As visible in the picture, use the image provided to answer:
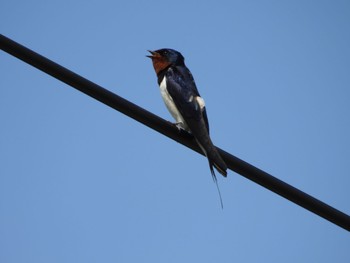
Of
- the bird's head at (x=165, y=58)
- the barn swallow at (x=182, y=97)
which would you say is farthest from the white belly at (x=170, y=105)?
the bird's head at (x=165, y=58)

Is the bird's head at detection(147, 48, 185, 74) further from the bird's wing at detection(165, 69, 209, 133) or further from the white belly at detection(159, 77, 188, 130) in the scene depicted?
the white belly at detection(159, 77, 188, 130)

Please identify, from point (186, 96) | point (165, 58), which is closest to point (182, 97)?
point (186, 96)

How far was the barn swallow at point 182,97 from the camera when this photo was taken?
359 cm

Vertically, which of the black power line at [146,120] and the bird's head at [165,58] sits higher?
the bird's head at [165,58]

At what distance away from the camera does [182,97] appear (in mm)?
4316

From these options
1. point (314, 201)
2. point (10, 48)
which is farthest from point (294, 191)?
point (10, 48)

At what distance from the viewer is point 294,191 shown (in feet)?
8.75

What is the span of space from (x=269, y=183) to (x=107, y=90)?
85 cm

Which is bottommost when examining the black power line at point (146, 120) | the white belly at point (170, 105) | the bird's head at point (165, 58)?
the black power line at point (146, 120)

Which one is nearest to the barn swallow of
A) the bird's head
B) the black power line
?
the bird's head

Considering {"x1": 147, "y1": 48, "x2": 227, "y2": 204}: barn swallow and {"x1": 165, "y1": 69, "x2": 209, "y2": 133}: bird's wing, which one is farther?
{"x1": 165, "y1": 69, "x2": 209, "y2": 133}: bird's wing

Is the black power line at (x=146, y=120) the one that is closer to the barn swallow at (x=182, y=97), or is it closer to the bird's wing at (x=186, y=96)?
the barn swallow at (x=182, y=97)

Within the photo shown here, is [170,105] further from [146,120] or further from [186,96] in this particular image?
[146,120]

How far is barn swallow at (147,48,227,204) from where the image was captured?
3594 millimetres
